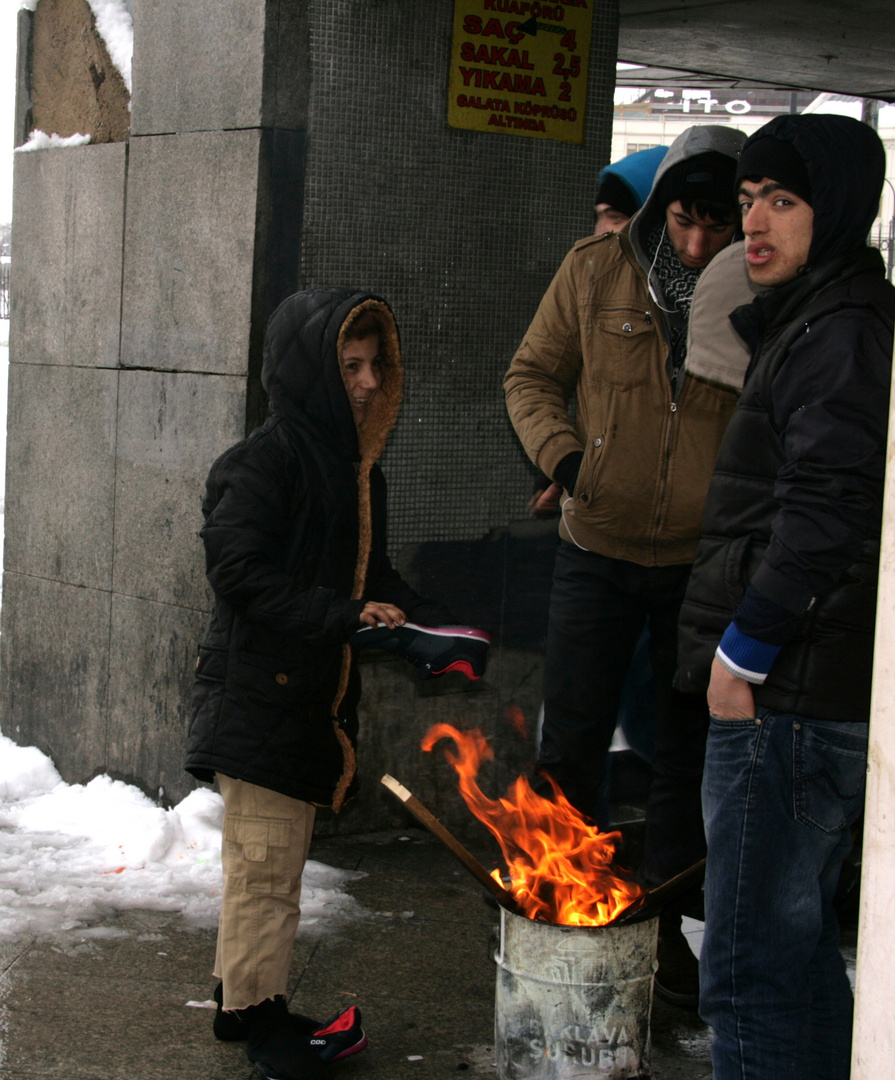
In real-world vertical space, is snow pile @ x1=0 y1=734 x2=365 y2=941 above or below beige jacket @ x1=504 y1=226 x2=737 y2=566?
below

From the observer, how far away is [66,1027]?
3393 mm

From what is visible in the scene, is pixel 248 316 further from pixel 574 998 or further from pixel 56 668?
pixel 574 998

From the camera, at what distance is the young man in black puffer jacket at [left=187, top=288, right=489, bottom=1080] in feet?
10.0

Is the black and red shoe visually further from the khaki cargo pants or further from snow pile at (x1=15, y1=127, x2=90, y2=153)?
snow pile at (x1=15, y1=127, x2=90, y2=153)

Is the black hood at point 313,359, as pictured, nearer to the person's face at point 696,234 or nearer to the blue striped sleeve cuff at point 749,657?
the person's face at point 696,234

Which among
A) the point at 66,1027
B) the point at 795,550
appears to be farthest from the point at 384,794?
the point at 795,550

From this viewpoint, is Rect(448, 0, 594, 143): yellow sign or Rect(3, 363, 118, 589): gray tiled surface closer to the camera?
Rect(448, 0, 594, 143): yellow sign

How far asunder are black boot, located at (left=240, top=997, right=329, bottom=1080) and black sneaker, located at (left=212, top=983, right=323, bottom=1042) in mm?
12

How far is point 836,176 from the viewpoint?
2541mm

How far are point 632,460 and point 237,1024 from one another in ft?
5.86

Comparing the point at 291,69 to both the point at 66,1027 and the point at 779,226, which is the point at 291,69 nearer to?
→ the point at 779,226

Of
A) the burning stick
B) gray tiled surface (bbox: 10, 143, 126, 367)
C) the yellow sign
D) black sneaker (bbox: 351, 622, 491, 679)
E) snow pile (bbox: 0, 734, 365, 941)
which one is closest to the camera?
the burning stick

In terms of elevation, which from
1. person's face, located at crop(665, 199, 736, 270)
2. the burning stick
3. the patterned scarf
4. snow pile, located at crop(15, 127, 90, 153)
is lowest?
the burning stick

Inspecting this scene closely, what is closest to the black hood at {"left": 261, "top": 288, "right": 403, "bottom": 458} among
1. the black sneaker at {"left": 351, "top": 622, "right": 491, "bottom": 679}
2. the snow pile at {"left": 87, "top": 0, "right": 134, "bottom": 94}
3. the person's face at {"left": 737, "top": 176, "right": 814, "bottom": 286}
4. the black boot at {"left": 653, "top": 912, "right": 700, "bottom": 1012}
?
the black sneaker at {"left": 351, "top": 622, "right": 491, "bottom": 679}
